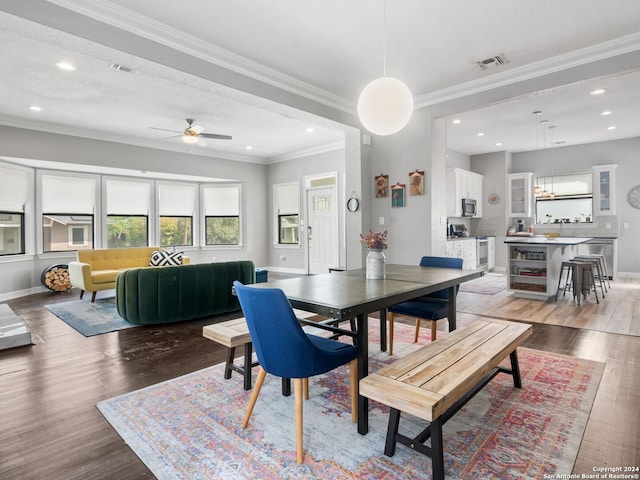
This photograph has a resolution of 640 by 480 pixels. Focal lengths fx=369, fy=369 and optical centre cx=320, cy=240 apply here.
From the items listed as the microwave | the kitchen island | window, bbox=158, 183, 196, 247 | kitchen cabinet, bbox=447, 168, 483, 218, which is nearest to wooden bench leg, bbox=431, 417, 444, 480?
the kitchen island

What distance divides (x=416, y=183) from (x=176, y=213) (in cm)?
581

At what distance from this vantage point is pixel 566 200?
8359mm

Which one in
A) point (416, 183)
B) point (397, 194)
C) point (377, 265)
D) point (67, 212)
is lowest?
point (377, 265)

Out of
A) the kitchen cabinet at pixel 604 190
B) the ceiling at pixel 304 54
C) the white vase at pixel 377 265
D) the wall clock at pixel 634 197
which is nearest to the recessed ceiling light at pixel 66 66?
the ceiling at pixel 304 54

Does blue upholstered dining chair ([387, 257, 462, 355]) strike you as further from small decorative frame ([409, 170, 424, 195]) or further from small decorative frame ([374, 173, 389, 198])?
small decorative frame ([374, 173, 389, 198])

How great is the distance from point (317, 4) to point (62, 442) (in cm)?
340

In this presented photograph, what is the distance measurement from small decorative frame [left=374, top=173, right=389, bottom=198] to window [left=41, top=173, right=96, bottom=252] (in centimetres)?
563

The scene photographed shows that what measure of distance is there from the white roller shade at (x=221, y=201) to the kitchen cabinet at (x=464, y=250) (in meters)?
5.02

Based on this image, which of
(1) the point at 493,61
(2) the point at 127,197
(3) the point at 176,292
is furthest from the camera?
(2) the point at 127,197

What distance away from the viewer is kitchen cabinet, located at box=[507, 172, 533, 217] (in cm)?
850

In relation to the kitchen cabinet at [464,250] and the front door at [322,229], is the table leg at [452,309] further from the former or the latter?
the front door at [322,229]

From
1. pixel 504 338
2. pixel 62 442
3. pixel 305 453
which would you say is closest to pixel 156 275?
pixel 62 442

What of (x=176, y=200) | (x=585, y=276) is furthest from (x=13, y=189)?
(x=585, y=276)

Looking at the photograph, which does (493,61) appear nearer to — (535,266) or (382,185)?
(382,185)
